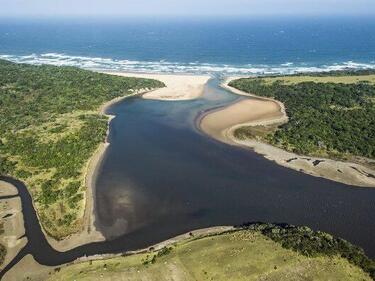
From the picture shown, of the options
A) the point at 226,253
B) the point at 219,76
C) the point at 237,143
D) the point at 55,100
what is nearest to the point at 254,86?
the point at 219,76

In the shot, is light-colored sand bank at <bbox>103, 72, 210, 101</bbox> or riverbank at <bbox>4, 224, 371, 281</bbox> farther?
light-colored sand bank at <bbox>103, 72, 210, 101</bbox>

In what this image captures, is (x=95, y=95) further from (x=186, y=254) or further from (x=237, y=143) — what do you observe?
(x=186, y=254)

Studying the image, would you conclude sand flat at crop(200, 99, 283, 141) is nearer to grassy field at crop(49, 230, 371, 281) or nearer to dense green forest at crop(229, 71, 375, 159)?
dense green forest at crop(229, 71, 375, 159)

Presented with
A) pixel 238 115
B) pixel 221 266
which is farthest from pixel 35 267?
pixel 238 115

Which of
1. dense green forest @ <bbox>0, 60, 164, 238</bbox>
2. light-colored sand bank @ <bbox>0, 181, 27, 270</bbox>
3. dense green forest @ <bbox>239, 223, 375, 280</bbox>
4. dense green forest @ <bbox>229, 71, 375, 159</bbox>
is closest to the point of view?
dense green forest @ <bbox>239, 223, 375, 280</bbox>

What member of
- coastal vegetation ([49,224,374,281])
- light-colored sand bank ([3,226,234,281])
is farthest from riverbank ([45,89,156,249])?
coastal vegetation ([49,224,374,281])
